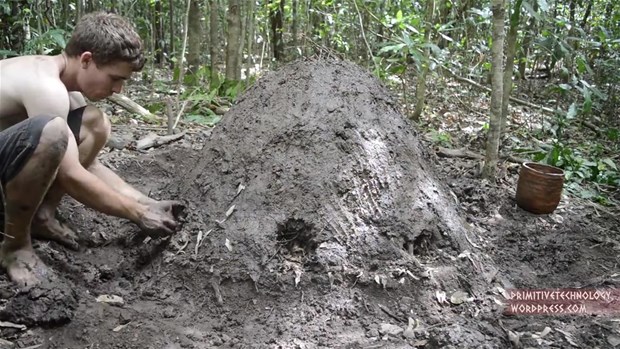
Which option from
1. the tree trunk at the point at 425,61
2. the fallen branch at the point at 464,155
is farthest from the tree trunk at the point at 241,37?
the fallen branch at the point at 464,155

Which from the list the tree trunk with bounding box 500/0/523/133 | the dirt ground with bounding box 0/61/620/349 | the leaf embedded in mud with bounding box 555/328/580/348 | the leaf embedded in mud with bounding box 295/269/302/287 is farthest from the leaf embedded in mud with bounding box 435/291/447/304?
the tree trunk with bounding box 500/0/523/133

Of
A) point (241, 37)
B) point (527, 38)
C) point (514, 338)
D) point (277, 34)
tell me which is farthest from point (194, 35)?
point (514, 338)

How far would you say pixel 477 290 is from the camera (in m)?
2.62

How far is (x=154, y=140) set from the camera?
438 cm

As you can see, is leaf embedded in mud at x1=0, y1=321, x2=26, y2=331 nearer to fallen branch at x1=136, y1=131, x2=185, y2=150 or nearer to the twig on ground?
the twig on ground

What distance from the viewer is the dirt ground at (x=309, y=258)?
223cm

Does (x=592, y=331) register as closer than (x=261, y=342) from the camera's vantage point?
No

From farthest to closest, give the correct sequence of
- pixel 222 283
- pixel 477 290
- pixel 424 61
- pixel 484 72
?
pixel 484 72 → pixel 424 61 → pixel 477 290 → pixel 222 283

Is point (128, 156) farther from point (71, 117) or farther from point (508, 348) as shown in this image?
point (508, 348)

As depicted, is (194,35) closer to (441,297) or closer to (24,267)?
(24,267)

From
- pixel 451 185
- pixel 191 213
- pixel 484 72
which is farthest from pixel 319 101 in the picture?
pixel 484 72

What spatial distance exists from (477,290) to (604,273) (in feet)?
3.14

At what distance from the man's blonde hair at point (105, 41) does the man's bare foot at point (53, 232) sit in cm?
80

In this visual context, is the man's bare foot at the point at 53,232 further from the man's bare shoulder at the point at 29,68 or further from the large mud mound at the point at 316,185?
the man's bare shoulder at the point at 29,68
